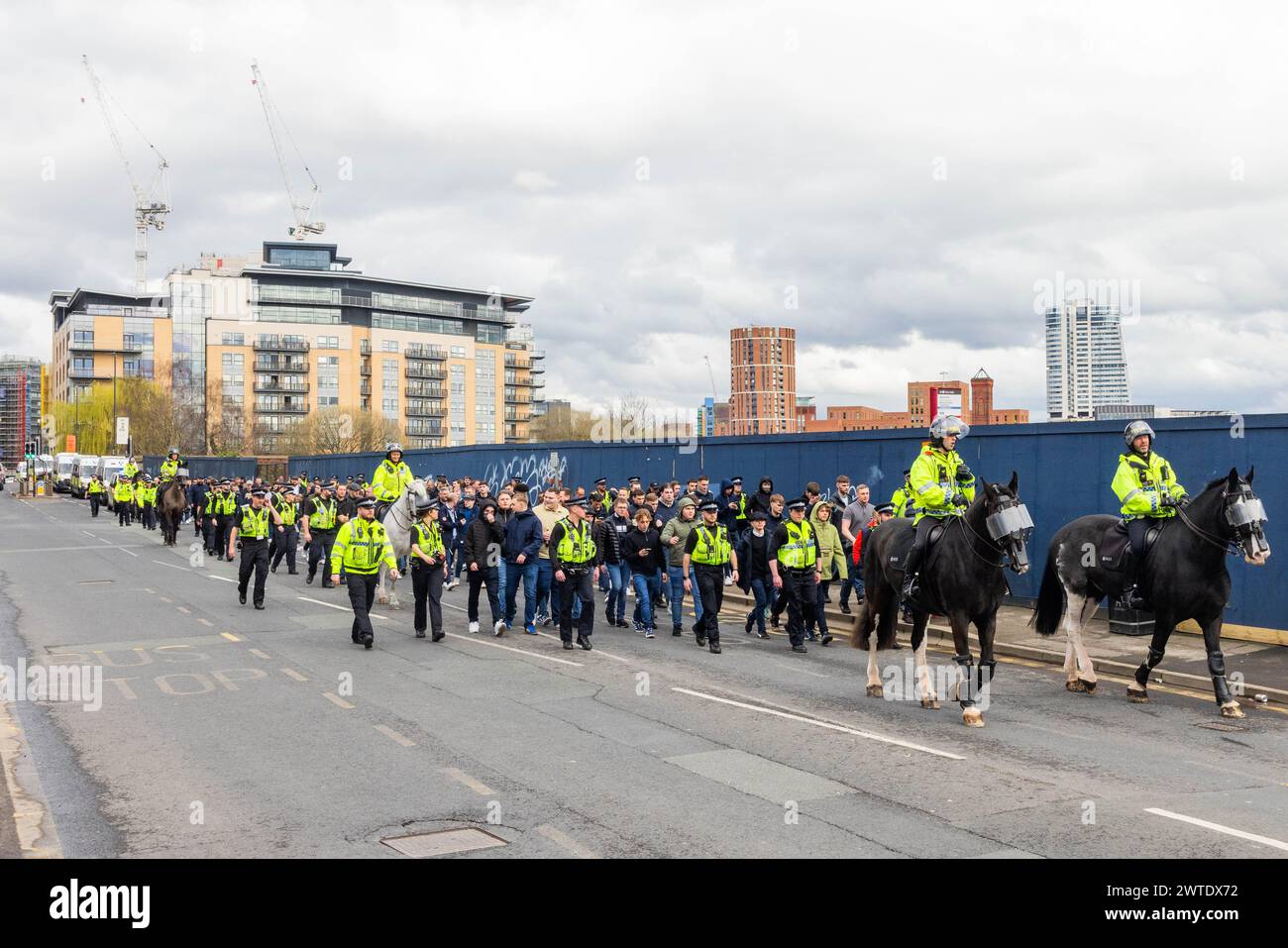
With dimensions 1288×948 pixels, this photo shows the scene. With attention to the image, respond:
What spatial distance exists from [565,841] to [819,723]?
409cm

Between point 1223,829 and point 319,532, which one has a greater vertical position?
point 319,532

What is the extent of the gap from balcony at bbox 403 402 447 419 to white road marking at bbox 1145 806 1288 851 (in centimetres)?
14442

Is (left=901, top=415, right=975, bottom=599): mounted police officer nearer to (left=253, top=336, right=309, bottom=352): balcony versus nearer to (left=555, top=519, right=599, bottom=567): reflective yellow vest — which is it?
(left=555, top=519, right=599, bottom=567): reflective yellow vest

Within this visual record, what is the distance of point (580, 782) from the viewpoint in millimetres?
8195

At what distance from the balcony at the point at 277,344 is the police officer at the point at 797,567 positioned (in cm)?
13394

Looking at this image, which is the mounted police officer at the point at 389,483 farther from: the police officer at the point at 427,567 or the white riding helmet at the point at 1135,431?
the white riding helmet at the point at 1135,431

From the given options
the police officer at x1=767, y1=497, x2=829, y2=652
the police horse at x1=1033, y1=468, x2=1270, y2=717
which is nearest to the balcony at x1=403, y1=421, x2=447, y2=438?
the police officer at x1=767, y1=497, x2=829, y2=652

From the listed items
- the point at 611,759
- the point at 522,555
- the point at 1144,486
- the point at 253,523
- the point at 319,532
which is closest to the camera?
the point at 611,759

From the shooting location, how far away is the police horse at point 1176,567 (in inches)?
425

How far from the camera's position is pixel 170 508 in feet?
113

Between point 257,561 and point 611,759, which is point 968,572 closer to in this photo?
point 611,759

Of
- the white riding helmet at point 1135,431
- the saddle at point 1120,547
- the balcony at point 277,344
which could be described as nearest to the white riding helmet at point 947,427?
the white riding helmet at point 1135,431

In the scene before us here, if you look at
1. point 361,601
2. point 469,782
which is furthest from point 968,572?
point 361,601
